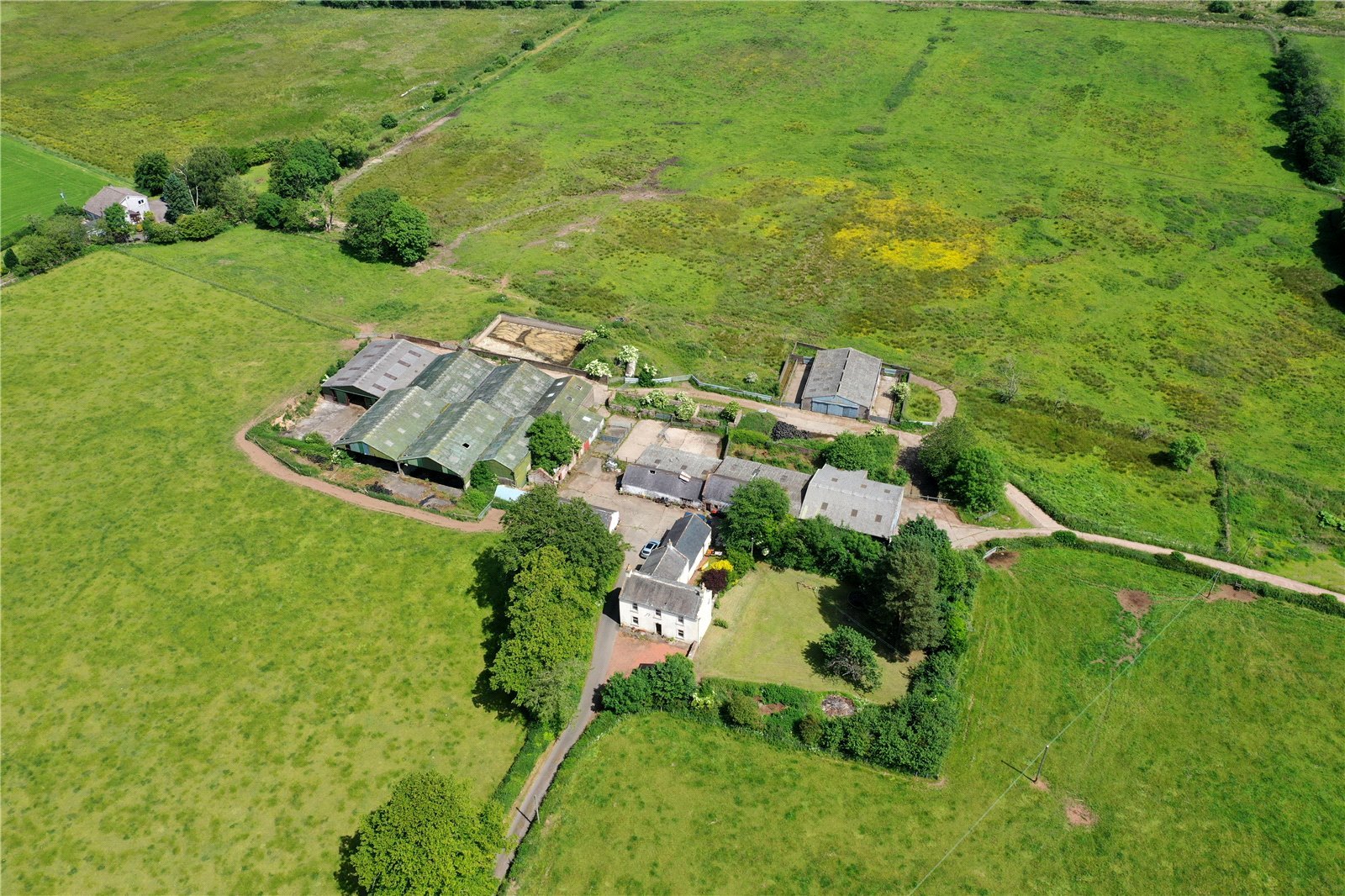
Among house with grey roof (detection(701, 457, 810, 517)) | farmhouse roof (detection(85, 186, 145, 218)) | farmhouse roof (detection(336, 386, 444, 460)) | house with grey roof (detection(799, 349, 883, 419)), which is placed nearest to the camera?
house with grey roof (detection(701, 457, 810, 517))

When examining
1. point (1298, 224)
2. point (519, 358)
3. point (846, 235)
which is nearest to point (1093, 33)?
point (1298, 224)

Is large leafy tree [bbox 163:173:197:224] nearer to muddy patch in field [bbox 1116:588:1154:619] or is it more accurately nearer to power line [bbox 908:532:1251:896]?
power line [bbox 908:532:1251:896]

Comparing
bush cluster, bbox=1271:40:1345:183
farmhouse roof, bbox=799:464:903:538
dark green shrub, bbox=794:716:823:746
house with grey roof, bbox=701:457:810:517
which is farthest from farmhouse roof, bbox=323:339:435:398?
bush cluster, bbox=1271:40:1345:183

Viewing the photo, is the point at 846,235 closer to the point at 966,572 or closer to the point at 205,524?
the point at 966,572

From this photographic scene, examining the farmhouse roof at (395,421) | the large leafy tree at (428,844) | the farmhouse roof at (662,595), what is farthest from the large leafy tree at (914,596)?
the farmhouse roof at (395,421)

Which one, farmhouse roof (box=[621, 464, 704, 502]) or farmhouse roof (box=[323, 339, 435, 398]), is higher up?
farmhouse roof (box=[323, 339, 435, 398])

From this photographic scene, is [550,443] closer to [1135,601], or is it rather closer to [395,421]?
[395,421]

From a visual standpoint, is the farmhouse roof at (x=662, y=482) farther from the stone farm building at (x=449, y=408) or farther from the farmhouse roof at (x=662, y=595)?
the farmhouse roof at (x=662, y=595)
